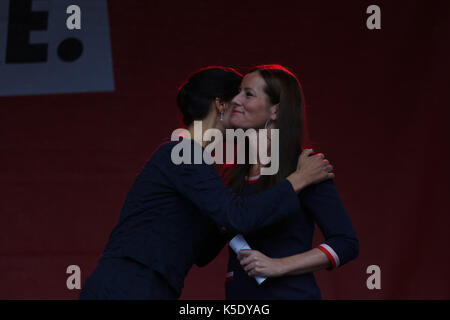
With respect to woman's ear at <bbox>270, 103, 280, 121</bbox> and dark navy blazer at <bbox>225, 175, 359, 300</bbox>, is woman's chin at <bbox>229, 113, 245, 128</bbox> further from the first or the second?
dark navy blazer at <bbox>225, 175, 359, 300</bbox>

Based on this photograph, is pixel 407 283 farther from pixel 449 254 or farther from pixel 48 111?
pixel 48 111

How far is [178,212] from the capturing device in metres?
1.96

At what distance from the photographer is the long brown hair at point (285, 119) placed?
204 cm

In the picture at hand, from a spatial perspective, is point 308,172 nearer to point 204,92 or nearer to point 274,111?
point 274,111

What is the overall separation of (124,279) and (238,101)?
0.72 metres

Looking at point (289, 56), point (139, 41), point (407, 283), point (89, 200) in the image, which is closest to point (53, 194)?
point (89, 200)

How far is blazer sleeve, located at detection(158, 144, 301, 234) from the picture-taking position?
1.85m

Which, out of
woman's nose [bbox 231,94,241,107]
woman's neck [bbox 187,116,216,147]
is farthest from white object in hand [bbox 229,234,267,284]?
woman's nose [bbox 231,94,241,107]

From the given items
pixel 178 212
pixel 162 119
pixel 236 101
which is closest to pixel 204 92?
pixel 236 101

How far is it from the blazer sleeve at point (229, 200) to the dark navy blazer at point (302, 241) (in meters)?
0.11
